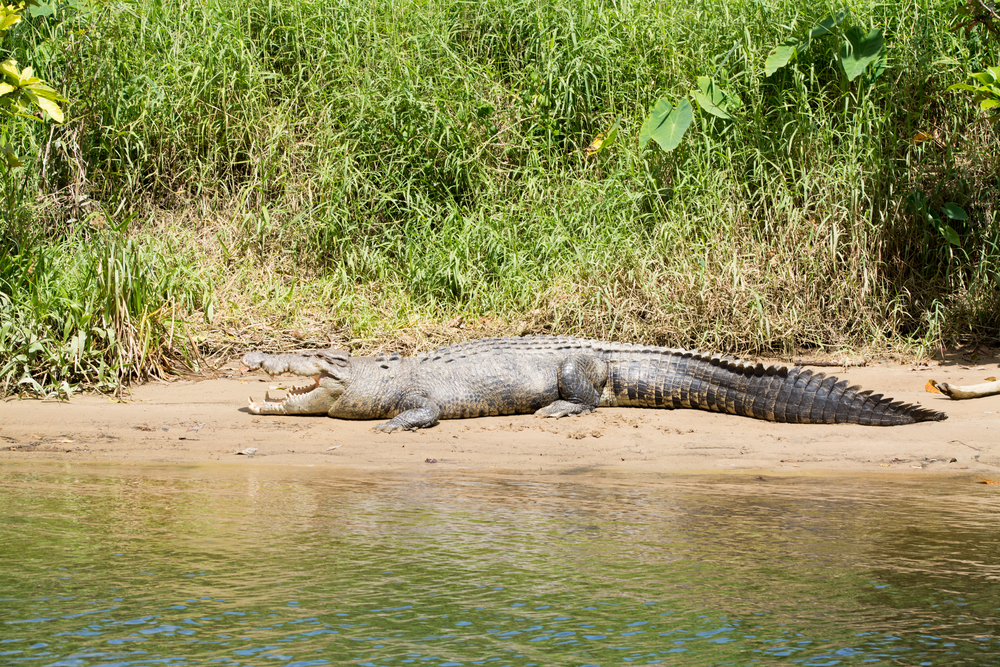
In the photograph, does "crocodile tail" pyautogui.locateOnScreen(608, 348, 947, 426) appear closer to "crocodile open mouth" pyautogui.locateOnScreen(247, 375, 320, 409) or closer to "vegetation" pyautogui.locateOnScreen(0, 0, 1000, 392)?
"vegetation" pyautogui.locateOnScreen(0, 0, 1000, 392)

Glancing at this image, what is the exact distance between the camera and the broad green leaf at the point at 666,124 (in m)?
7.12

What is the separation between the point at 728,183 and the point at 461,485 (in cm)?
427

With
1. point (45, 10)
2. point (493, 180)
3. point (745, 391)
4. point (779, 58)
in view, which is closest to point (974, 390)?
point (745, 391)

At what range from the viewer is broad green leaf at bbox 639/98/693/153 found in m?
7.12

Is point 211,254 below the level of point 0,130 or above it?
below

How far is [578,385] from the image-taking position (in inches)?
214

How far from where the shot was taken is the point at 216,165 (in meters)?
8.20

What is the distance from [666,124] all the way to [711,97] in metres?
0.51

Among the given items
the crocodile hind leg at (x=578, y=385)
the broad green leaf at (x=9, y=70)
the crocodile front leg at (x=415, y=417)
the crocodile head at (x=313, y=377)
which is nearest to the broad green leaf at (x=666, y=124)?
the crocodile hind leg at (x=578, y=385)

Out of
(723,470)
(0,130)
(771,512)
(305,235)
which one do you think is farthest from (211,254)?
(771,512)

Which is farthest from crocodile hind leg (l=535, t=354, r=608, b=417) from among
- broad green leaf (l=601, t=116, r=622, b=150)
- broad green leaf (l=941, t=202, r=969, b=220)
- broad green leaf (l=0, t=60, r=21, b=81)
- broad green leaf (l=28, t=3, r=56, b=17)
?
broad green leaf (l=28, t=3, r=56, b=17)

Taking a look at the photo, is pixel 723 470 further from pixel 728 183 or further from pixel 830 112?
pixel 830 112

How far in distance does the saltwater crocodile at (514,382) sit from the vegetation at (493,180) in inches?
34.6

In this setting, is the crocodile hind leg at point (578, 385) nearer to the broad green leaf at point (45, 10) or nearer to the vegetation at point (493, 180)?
the vegetation at point (493, 180)
